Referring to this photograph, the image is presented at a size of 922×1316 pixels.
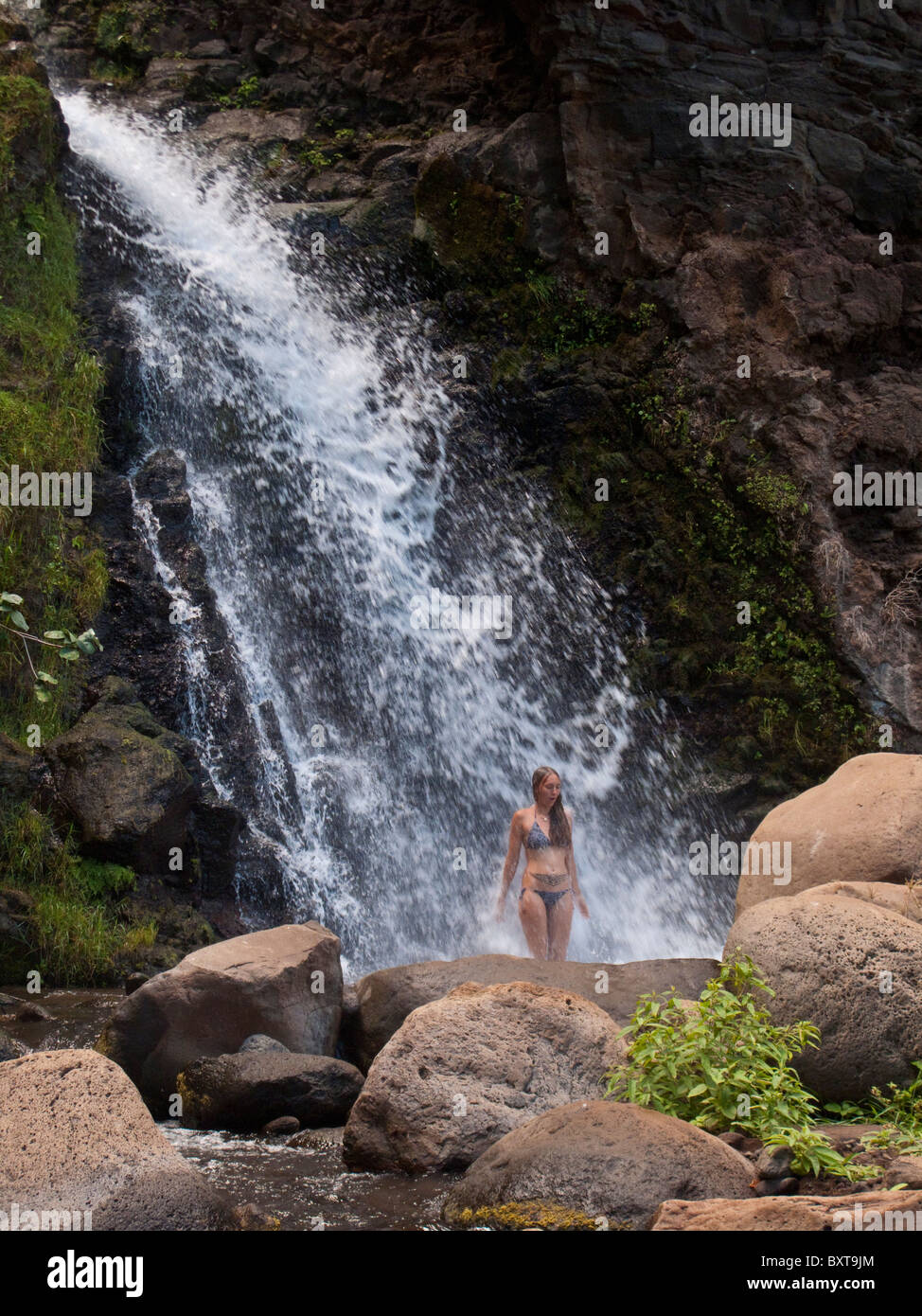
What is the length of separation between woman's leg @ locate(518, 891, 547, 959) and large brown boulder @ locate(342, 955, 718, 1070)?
1990mm

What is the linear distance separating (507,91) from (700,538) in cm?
709

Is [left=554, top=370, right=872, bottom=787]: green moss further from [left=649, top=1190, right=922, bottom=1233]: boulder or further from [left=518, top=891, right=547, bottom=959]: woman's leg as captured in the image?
[left=649, top=1190, right=922, bottom=1233]: boulder

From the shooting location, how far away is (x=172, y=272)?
14.9 m

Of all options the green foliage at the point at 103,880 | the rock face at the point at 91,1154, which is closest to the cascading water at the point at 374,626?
the green foliage at the point at 103,880

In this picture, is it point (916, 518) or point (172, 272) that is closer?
point (916, 518)

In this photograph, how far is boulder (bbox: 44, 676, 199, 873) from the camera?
392 inches

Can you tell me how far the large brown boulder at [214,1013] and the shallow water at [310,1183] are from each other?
0.41 m

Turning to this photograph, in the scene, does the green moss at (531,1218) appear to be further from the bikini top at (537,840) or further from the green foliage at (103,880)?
the green foliage at (103,880)

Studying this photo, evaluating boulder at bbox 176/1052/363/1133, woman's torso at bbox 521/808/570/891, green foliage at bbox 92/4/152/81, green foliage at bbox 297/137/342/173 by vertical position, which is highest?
green foliage at bbox 92/4/152/81

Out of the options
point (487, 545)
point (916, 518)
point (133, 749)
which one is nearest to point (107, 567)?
point (133, 749)

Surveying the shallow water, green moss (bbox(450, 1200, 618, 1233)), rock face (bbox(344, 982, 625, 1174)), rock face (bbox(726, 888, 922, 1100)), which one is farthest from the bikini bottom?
green moss (bbox(450, 1200, 618, 1233))

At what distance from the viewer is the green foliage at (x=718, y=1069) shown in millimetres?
4949

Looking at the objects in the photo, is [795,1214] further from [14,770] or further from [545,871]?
[14,770]
